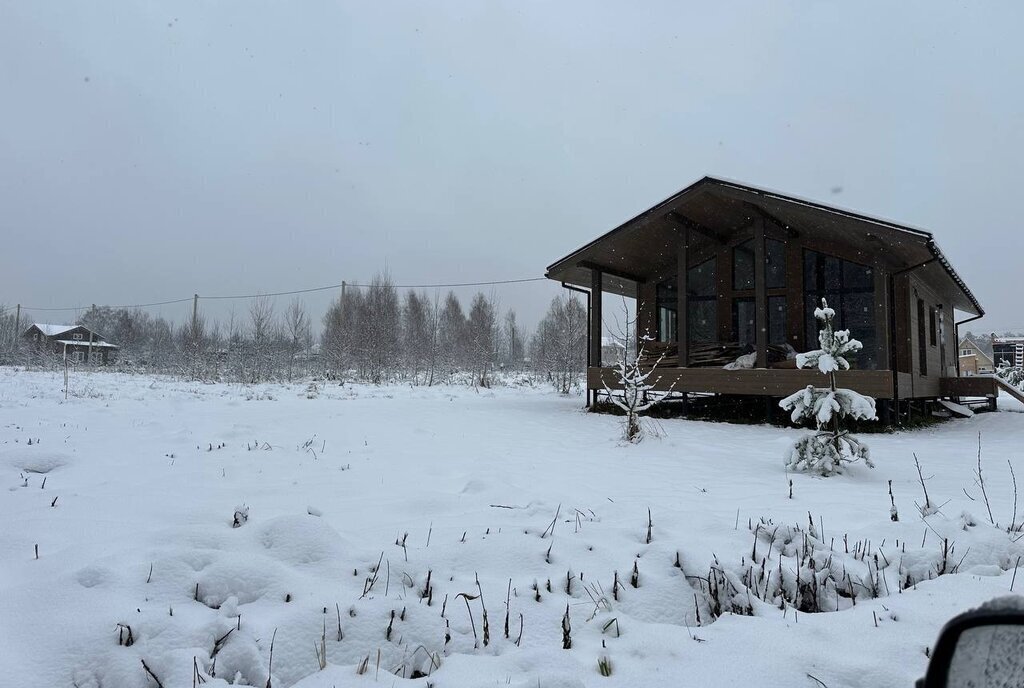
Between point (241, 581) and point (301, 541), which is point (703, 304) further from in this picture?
point (241, 581)

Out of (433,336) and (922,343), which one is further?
(433,336)

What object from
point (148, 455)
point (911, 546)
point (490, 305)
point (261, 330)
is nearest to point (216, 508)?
point (148, 455)

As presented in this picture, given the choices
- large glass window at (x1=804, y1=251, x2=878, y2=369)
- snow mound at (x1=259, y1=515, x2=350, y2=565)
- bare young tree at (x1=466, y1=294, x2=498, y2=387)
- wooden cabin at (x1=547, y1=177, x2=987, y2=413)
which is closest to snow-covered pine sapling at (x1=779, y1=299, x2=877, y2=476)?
wooden cabin at (x1=547, y1=177, x2=987, y2=413)

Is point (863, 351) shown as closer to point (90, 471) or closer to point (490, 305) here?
point (90, 471)

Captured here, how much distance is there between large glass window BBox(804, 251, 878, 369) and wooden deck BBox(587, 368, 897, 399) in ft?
7.10

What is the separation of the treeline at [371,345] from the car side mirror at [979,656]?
20185 millimetres

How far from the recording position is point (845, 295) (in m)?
11.8

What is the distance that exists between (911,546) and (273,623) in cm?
350

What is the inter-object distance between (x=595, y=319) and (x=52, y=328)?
68.5 m

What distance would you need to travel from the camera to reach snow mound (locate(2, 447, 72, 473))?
4727mm

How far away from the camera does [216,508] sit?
11.7 ft

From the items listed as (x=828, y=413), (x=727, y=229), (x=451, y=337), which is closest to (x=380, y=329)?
(x=451, y=337)

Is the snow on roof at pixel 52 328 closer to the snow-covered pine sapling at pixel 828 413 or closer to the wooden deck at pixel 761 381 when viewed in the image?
the wooden deck at pixel 761 381

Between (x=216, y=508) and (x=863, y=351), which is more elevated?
(x=863, y=351)
